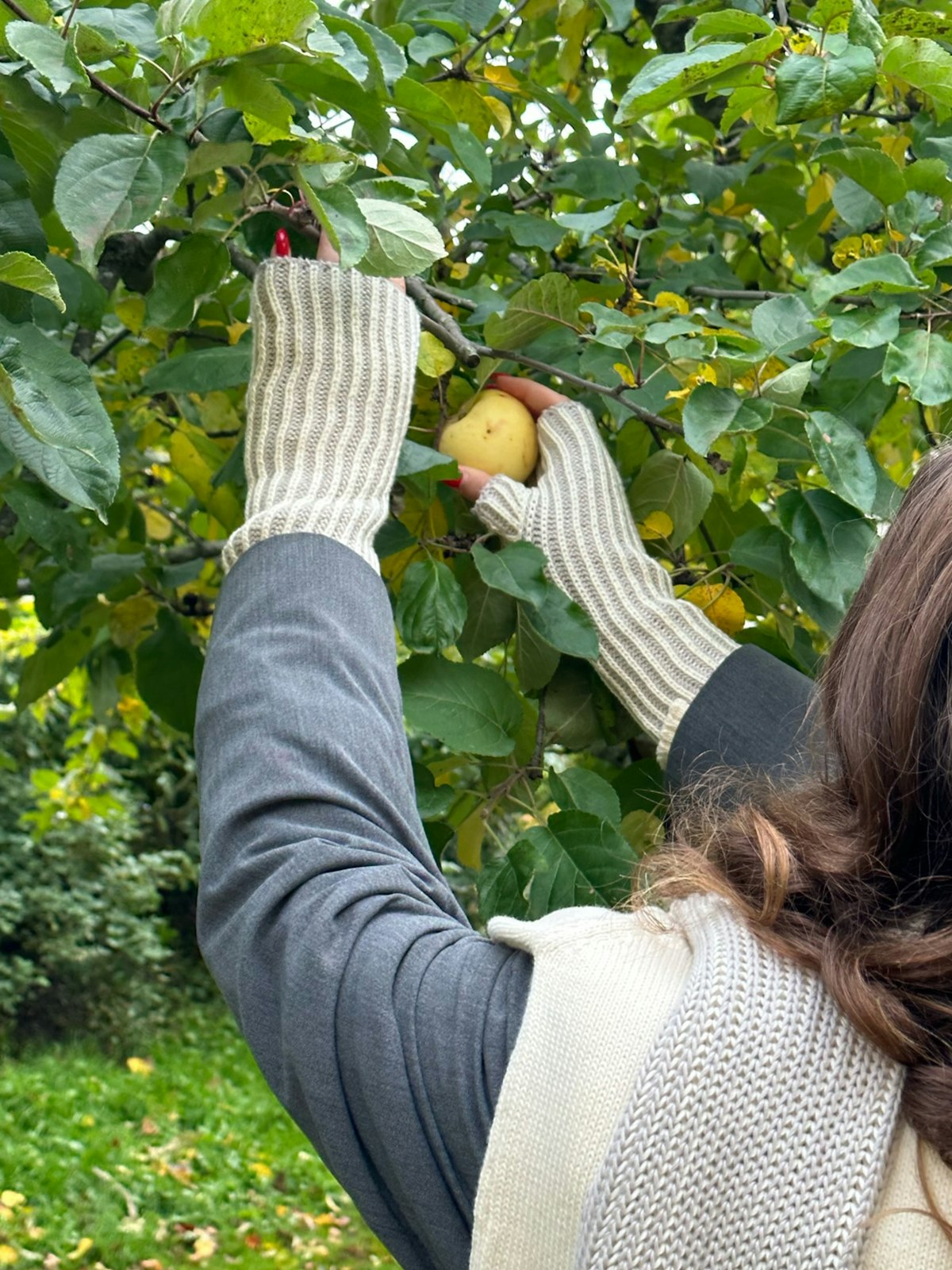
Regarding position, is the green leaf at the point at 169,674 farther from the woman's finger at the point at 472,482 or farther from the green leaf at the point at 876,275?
the green leaf at the point at 876,275

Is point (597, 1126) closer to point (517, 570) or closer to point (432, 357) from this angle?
point (517, 570)

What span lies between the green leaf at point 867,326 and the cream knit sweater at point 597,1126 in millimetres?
642

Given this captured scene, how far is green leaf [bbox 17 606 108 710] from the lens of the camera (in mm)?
1904

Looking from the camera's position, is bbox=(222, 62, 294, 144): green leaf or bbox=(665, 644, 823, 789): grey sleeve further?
bbox=(665, 644, 823, 789): grey sleeve

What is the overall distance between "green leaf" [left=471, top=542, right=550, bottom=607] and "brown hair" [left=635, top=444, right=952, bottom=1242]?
48 cm

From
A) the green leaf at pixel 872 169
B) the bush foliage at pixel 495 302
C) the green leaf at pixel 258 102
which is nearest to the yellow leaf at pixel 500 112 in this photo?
the bush foliage at pixel 495 302

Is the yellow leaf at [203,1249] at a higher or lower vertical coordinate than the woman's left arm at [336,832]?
lower

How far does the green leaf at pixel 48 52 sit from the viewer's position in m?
0.84

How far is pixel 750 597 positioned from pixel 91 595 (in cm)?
85

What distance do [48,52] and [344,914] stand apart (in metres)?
0.60

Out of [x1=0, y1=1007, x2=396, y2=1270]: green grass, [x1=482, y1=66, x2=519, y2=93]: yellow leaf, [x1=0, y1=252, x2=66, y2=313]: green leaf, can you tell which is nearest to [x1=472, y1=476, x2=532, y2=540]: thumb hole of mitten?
[x1=482, y1=66, x2=519, y2=93]: yellow leaf

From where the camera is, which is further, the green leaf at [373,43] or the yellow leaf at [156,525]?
the yellow leaf at [156,525]

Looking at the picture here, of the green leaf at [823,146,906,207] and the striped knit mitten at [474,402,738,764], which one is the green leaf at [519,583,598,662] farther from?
the green leaf at [823,146,906,207]

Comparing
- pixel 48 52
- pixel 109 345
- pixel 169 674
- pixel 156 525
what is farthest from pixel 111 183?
pixel 156 525
